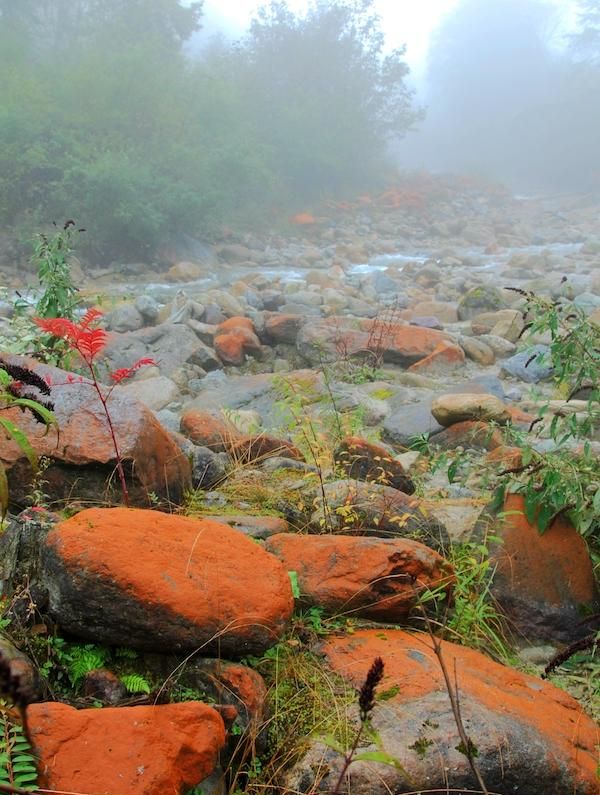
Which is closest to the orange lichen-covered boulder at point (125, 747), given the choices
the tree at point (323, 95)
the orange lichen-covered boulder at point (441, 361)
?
the orange lichen-covered boulder at point (441, 361)

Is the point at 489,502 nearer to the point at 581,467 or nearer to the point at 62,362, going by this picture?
the point at 581,467

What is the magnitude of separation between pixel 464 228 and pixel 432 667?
2849cm

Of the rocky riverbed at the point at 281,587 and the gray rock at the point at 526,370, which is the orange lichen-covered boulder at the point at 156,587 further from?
the gray rock at the point at 526,370

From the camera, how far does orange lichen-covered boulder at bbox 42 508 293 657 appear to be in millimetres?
1819

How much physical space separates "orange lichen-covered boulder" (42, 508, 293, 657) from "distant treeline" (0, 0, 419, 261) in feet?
56.3

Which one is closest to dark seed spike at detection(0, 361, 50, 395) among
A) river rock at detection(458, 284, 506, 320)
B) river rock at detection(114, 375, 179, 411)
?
river rock at detection(114, 375, 179, 411)

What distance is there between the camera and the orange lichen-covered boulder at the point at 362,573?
2303 millimetres

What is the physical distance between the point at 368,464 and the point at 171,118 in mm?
23109

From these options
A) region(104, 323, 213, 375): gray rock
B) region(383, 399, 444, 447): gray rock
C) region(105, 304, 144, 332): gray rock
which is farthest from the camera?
region(105, 304, 144, 332): gray rock

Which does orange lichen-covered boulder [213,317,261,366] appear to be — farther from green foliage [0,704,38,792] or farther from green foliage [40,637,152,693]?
green foliage [0,704,38,792]

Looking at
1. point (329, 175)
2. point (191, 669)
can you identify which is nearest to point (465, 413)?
point (191, 669)

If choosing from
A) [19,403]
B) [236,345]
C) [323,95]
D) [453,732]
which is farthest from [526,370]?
[323,95]

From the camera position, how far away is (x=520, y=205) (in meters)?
36.4

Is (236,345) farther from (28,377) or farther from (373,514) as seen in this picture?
(28,377)
